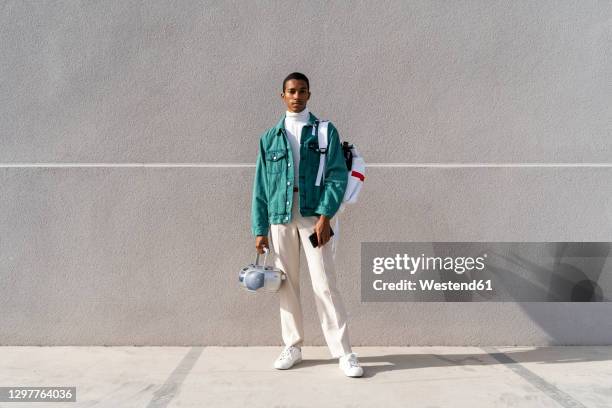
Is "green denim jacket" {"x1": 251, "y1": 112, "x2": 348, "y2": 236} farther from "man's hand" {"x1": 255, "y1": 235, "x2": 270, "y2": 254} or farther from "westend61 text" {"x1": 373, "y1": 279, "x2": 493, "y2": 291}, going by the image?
"westend61 text" {"x1": 373, "y1": 279, "x2": 493, "y2": 291}

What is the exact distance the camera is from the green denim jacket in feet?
11.6

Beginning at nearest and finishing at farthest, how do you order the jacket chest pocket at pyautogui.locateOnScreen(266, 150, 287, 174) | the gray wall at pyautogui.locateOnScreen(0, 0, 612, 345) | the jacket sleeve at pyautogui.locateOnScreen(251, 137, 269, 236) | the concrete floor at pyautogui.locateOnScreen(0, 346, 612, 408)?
1. the concrete floor at pyautogui.locateOnScreen(0, 346, 612, 408)
2. the jacket chest pocket at pyautogui.locateOnScreen(266, 150, 287, 174)
3. the jacket sleeve at pyautogui.locateOnScreen(251, 137, 269, 236)
4. the gray wall at pyautogui.locateOnScreen(0, 0, 612, 345)

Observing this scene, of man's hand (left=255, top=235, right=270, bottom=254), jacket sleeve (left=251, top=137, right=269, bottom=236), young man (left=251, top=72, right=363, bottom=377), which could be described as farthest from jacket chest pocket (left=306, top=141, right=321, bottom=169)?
man's hand (left=255, top=235, right=270, bottom=254)

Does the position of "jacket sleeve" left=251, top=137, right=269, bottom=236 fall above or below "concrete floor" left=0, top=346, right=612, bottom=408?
above

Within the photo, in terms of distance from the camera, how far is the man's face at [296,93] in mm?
3588

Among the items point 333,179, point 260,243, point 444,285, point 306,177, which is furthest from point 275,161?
point 444,285

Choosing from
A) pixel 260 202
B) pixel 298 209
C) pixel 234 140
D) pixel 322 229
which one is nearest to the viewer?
pixel 322 229

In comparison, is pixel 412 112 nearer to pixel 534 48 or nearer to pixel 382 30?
pixel 382 30

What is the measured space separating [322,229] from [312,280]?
37cm

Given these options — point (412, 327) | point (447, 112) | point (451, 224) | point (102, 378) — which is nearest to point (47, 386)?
point (102, 378)

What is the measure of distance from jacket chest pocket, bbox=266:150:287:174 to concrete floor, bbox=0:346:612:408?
1.25 metres

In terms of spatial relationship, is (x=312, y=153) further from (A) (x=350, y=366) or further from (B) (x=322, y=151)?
(A) (x=350, y=366)

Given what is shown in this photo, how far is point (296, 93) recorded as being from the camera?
11.8 feet

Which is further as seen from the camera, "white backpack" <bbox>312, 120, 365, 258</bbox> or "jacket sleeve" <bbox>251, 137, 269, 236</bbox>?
"jacket sleeve" <bbox>251, 137, 269, 236</bbox>
